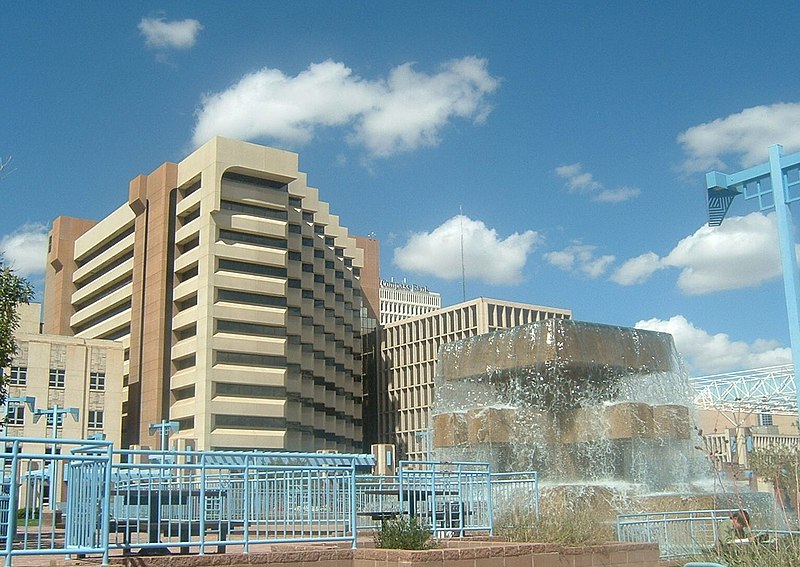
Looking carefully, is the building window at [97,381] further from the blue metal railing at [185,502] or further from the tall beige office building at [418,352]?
the blue metal railing at [185,502]

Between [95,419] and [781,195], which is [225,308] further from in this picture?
[781,195]

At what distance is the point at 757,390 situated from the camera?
78.5 metres

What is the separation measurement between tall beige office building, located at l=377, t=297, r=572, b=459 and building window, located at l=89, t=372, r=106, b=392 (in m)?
30.3

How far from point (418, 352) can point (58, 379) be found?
37237 mm

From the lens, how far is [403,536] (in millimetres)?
11914

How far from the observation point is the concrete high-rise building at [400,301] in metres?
185

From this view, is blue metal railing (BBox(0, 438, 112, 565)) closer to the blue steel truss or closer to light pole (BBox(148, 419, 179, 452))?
light pole (BBox(148, 419, 179, 452))

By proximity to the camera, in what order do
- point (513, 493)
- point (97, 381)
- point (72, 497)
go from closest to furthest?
point (72, 497) → point (513, 493) → point (97, 381)

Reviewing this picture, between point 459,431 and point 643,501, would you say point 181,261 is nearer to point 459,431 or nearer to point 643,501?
point 459,431

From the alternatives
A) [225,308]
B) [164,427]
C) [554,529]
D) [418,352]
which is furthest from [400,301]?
[554,529]

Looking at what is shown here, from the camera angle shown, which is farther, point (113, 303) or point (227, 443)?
point (113, 303)

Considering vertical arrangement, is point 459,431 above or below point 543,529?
above

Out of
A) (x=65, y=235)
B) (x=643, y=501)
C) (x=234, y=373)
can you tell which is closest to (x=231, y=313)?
(x=234, y=373)

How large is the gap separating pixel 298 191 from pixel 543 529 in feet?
250
